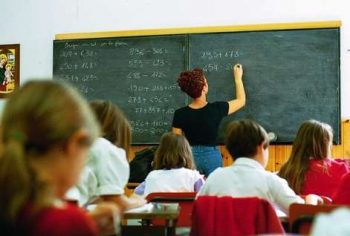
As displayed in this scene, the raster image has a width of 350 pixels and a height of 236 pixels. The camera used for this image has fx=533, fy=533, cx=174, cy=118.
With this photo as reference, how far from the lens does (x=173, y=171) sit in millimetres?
3631

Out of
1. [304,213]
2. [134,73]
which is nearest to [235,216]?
[304,213]

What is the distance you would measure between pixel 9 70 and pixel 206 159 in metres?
2.63

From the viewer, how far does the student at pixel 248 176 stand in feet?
8.16

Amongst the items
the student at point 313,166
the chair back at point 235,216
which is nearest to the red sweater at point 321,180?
the student at point 313,166

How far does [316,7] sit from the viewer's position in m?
5.05

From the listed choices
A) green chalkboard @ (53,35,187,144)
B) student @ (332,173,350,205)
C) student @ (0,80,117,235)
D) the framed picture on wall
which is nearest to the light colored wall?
the framed picture on wall

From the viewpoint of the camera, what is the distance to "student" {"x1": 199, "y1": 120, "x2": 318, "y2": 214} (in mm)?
2486

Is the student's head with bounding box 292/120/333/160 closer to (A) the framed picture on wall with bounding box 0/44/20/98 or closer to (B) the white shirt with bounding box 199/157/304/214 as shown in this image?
(B) the white shirt with bounding box 199/157/304/214

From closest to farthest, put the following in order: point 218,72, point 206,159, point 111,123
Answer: point 111,123 → point 206,159 → point 218,72

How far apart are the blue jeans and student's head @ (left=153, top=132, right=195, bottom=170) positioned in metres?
0.72

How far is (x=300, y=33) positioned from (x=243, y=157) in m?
2.70

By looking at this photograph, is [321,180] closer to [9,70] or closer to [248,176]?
[248,176]

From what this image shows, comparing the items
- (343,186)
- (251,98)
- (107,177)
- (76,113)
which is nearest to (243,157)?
(343,186)

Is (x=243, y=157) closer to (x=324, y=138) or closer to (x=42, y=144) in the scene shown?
(x=324, y=138)
